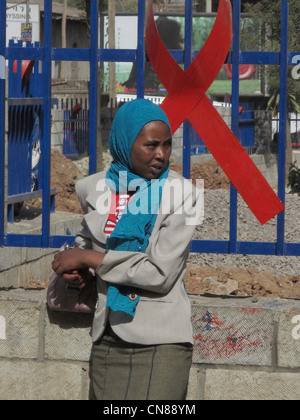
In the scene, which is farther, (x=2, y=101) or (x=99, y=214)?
(x=2, y=101)

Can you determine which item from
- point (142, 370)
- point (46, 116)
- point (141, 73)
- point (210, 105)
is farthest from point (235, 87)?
point (142, 370)

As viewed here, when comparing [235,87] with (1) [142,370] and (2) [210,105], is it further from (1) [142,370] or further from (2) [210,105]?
(1) [142,370]

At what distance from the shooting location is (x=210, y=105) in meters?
3.92

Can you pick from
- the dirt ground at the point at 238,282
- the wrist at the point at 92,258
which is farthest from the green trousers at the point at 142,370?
the dirt ground at the point at 238,282

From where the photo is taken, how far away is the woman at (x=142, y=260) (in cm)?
277

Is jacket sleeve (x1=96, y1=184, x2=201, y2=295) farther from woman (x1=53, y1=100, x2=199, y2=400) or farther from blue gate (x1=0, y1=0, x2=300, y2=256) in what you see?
blue gate (x1=0, y1=0, x2=300, y2=256)

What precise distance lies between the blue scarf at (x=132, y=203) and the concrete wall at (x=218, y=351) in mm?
764

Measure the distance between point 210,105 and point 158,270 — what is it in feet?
4.64

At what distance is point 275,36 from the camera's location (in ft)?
65.4

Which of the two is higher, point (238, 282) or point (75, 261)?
point (75, 261)

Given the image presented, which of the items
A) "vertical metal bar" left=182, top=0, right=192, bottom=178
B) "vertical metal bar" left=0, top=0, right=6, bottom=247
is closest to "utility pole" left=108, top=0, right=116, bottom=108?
"vertical metal bar" left=0, top=0, right=6, bottom=247

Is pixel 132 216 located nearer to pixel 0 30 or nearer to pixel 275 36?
pixel 0 30

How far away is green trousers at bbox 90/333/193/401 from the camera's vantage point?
283cm
